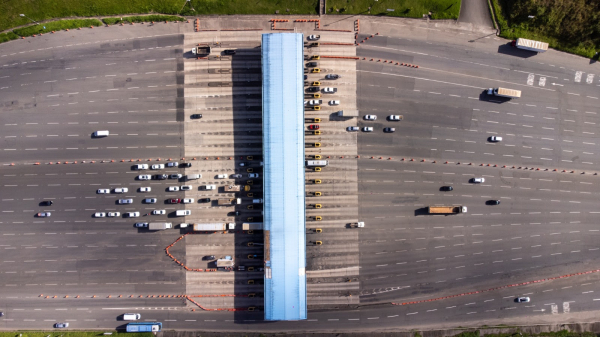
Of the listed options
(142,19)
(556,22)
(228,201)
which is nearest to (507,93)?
(556,22)

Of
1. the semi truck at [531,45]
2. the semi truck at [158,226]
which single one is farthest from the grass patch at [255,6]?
the semi truck at [158,226]

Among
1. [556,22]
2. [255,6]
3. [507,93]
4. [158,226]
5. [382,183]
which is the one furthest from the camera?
[556,22]

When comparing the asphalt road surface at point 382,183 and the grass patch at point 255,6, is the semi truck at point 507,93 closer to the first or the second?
the asphalt road surface at point 382,183

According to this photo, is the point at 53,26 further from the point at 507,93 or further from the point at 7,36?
the point at 507,93

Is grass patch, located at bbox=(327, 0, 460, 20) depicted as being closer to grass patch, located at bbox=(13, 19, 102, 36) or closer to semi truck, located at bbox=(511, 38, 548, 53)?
semi truck, located at bbox=(511, 38, 548, 53)

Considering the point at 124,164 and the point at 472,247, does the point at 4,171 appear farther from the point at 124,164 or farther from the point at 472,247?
the point at 472,247

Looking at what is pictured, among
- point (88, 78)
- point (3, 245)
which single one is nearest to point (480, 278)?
point (88, 78)

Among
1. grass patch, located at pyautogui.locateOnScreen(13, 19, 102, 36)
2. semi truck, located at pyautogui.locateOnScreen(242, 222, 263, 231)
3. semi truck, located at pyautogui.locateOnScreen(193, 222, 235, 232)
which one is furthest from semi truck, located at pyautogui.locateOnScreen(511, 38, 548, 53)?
grass patch, located at pyautogui.locateOnScreen(13, 19, 102, 36)
